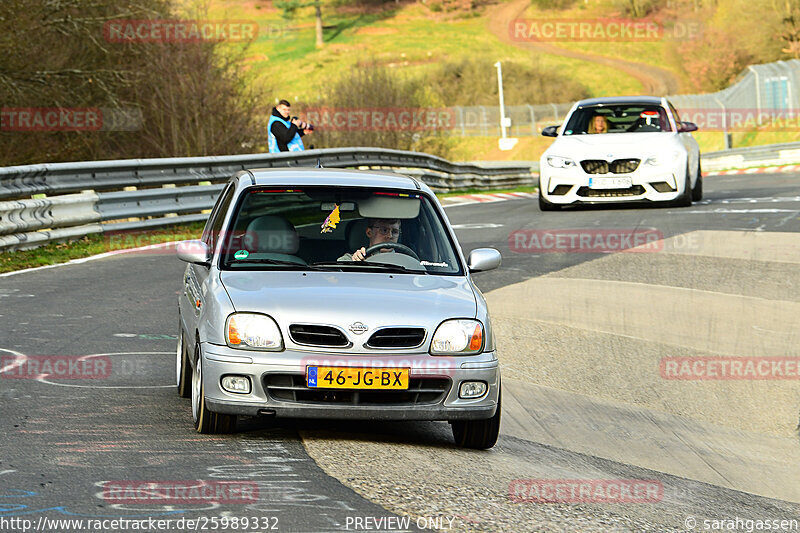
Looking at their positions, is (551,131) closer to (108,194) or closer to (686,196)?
(686,196)

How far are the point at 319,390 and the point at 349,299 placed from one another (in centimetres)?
51

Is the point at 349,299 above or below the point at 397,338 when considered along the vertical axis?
above

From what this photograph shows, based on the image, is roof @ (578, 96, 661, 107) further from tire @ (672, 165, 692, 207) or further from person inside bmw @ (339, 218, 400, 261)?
person inside bmw @ (339, 218, 400, 261)

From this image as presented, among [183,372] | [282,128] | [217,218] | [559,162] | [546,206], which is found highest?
[282,128]

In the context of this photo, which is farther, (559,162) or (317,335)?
(559,162)

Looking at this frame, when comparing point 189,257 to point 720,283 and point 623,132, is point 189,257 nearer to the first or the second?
point 720,283

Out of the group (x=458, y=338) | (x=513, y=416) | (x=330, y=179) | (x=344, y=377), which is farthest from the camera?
(x=513, y=416)

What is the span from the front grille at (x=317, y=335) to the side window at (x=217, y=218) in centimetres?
146

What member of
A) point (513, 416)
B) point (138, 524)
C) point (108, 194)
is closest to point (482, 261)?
point (513, 416)

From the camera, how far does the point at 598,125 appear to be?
1942 cm

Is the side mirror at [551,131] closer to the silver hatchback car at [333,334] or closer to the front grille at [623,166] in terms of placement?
the front grille at [623,166]

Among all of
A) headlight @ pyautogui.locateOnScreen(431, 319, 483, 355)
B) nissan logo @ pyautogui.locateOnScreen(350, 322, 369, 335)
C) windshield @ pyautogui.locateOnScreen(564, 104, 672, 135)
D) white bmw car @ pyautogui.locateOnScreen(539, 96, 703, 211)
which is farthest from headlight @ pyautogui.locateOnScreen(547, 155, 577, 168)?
nissan logo @ pyautogui.locateOnScreen(350, 322, 369, 335)

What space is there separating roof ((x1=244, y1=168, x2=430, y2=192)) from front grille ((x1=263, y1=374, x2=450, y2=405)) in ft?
5.30

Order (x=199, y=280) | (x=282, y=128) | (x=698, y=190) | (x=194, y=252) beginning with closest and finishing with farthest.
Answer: (x=194, y=252), (x=199, y=280), (x=282, y=128), (x=698, y=190)
